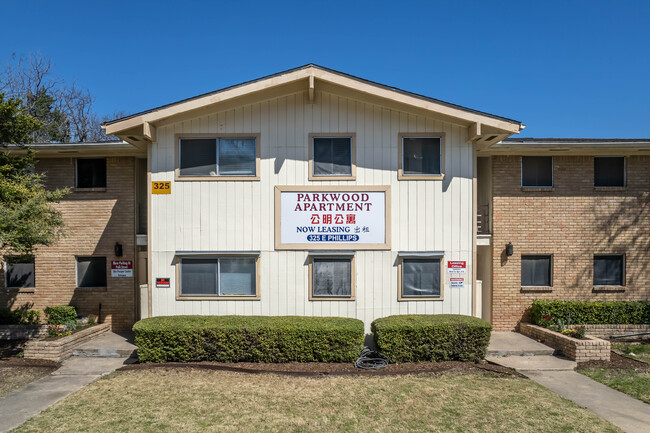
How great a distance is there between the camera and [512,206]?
1192cm

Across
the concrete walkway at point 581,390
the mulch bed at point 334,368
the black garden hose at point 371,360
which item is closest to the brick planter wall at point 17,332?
the mulch bed at point 334,368

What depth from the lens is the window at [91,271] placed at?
12.2 m

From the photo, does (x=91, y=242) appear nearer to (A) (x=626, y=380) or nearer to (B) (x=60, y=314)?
(B) (x=60, y=314)

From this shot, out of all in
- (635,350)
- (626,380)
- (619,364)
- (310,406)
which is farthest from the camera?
(635,350)

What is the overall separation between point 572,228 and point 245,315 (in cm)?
970

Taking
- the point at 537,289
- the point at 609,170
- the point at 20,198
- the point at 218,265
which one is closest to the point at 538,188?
the point at 609,170

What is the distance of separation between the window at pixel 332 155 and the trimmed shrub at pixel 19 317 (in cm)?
935

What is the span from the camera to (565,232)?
11938 mm

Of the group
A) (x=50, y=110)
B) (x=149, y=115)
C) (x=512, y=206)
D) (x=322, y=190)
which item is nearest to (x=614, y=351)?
(x=512, y=206)

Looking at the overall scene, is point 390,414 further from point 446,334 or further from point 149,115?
point 149,115

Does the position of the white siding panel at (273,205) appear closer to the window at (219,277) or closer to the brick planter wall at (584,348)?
the window at (219,277)

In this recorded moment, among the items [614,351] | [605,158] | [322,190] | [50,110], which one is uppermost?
[50,110]

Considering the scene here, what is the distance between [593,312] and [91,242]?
48.3ft

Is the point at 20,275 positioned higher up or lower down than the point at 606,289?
higher up
